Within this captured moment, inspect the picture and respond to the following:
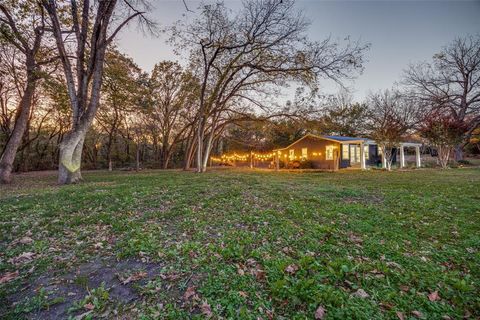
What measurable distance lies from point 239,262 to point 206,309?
35.4 inches

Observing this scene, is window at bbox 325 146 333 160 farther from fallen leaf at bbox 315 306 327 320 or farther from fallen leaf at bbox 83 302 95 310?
fallen leaf at bbox 83 302 95 310

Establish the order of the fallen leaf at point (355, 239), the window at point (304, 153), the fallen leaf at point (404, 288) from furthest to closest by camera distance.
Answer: the window at point (304, 153) → the fallen leaf at point (355, 239) → the fallen leaf at point (404, 288)

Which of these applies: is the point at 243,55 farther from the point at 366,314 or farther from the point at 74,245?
the point at 366,314

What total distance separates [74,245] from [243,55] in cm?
1425

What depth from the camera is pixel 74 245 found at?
3.75 m

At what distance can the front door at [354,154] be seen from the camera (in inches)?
891

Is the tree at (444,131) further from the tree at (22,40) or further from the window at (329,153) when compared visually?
the tree at (22,40)

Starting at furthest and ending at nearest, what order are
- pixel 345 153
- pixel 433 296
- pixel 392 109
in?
1. pixel 392 109
2. pixel 345 153
3. pixel 433 296

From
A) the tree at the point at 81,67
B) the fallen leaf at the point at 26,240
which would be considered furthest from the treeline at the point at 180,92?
the fallen leaf at the point at 26,240

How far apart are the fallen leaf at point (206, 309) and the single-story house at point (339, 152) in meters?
20.4

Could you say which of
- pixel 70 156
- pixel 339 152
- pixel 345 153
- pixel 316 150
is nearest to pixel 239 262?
pixel 70 156

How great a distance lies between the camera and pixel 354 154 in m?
22.9

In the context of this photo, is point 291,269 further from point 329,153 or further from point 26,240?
point 329,153

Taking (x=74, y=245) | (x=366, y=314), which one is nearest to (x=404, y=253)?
(x=366, y=314)
